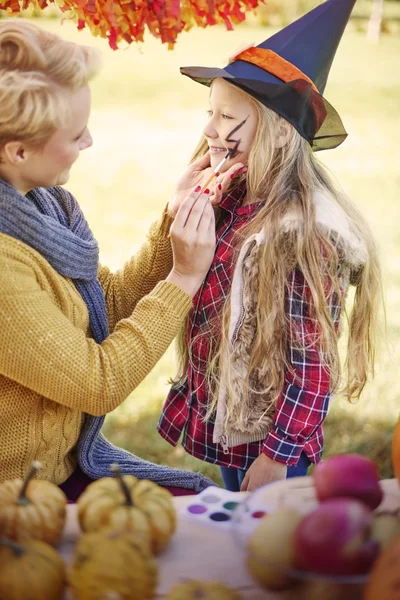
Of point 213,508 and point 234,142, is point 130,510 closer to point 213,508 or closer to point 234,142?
point 213,508

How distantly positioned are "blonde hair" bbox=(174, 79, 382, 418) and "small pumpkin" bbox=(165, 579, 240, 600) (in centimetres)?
75

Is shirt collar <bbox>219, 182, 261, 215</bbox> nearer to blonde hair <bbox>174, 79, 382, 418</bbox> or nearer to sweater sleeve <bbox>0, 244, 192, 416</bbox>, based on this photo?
blonde hair <bbox>174, 79, 382, 418</bbox>

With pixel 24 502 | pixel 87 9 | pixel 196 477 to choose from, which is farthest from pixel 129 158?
pixel 24 502

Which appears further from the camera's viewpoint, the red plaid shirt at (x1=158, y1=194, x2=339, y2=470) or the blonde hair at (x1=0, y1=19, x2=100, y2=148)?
the red plaid shirt at (x1=158, y1=194, x2=339, y2=470)

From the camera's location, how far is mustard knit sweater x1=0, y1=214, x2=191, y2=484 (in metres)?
1.23

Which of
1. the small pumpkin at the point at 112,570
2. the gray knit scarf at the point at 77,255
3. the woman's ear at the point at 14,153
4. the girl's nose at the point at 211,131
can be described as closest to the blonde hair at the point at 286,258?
the girl's nose at the point at 211,131

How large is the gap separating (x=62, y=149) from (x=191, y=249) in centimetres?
32

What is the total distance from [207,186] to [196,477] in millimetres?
656

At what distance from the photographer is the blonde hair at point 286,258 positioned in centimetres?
150

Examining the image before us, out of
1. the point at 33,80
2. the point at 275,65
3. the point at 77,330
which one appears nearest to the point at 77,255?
the point at 77,330

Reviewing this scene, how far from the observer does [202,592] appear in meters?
0.80

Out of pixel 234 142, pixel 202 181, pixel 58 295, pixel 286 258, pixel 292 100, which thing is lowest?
pixel 58 295

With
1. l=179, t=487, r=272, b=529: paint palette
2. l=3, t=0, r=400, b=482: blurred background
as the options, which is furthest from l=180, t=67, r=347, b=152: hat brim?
l=3, t=0, r=400, b=482: blurred background

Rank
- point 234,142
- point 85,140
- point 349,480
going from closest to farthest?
1. point 349,480
2. point 85,140
3. point 234,142
